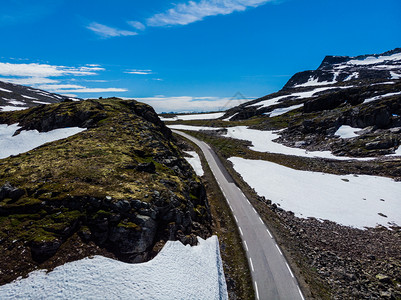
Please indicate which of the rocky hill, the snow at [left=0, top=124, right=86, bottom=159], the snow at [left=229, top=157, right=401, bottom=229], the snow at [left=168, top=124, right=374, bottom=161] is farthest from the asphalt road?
the snow at [left=168, top=124, right=374, bottom=161]

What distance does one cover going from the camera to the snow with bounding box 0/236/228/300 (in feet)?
37.6

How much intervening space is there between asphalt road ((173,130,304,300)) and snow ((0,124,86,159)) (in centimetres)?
3125

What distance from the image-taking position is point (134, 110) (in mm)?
48906

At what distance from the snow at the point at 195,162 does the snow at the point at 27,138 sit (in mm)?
25041

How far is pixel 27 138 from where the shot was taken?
116 ft

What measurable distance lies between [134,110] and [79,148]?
23943 mm

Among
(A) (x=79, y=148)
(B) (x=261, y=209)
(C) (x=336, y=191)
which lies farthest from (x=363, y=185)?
(A) (x=79, y=148)

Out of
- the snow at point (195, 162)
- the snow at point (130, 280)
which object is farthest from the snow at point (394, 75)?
the snow at point (130, 280)

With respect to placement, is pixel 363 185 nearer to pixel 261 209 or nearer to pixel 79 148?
pixel 261 209

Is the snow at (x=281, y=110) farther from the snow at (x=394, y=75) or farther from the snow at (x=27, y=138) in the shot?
the snow at (x=27, y=138)

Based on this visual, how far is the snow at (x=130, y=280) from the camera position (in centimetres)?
1147

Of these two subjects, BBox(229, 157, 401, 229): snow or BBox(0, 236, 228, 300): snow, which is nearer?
BBox(0, 236, 228, 300): snow

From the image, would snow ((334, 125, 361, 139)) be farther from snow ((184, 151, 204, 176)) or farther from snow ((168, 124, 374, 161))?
snow ((184, 151, 204, 176))

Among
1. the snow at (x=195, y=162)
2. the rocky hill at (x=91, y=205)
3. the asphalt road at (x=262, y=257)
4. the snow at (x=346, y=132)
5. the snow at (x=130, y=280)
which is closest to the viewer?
the snow at (x=130, y=280)
